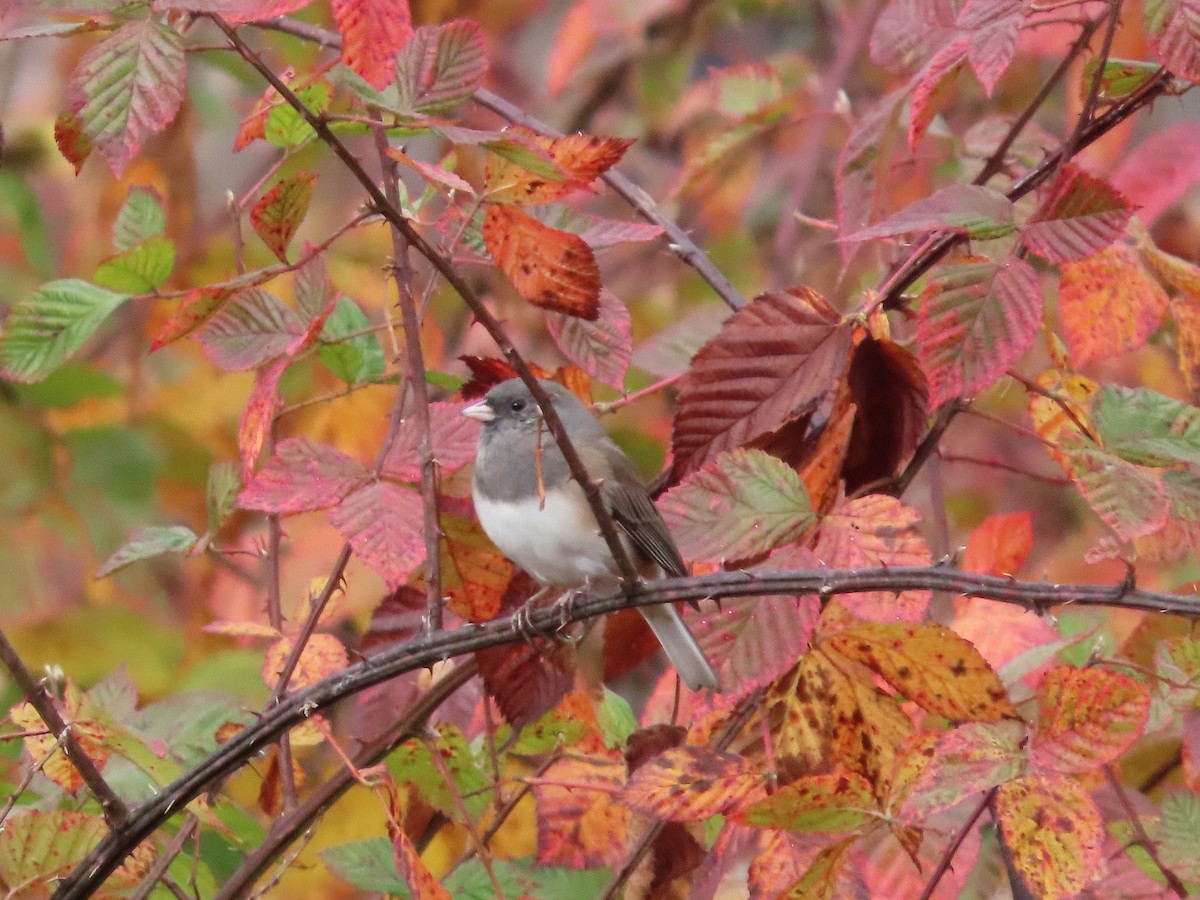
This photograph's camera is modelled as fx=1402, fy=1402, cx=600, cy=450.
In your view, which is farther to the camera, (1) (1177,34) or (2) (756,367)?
(2) (756,367)

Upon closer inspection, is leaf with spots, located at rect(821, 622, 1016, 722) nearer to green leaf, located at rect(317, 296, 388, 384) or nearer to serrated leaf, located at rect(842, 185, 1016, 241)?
serrated leaf, located at rect(842, 185, 1016, 241)

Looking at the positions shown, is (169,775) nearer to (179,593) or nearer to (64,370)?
(64,370)

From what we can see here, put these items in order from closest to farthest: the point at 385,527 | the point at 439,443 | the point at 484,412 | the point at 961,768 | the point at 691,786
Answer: the point at 961,768 < the point at 691,786 < the point at 385,527 < the point at 439,443 < the point at 484,412

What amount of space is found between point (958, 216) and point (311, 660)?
0.83 meters

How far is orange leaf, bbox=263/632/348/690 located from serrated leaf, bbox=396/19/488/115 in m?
0.66

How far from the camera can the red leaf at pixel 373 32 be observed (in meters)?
1.07

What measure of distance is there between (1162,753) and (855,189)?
32.9 inches

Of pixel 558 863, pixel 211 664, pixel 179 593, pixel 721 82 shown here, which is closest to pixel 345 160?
pixel 558 863

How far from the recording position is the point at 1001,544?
1632 mm

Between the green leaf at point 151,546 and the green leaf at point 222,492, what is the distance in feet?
0.10

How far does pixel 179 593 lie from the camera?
12.0 feet

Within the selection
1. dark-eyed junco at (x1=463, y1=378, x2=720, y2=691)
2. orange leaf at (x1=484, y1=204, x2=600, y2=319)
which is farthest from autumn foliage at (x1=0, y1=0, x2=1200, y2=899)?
dark-eyed junco at (x1=463, y1=378, x2=720, y2=691)

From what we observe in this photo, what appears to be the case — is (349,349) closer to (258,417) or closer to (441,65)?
(258,417)

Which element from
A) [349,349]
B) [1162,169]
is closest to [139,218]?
[349,349]
